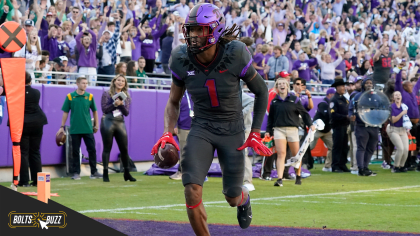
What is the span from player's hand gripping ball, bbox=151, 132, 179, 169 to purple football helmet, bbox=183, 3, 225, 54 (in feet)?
2.92

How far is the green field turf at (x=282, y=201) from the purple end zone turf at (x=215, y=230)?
0.41 m

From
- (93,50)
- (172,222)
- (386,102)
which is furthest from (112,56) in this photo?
(172,222)

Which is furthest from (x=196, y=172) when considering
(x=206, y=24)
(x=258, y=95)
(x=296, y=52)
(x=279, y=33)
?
(x=279, y=33)

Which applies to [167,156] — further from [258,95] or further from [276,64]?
[276,64]

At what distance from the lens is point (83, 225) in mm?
7137

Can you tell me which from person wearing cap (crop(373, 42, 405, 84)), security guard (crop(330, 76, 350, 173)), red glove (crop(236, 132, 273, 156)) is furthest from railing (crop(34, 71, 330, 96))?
red glove (crop(236, 132, 273, 156))

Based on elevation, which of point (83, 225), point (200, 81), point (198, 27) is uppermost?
point (198, 27)

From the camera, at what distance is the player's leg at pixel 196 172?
6.02 metres

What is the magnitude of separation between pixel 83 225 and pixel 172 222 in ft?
4.80

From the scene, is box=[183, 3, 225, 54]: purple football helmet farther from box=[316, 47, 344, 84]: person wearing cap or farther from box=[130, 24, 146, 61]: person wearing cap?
box=[316, 47, 344, 84]: person wearing cap

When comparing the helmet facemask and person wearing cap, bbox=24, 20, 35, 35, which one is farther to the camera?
person wearing cap, bbox=24, 20, 35, 35

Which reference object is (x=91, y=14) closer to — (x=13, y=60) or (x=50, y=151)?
(x=50, y=151)

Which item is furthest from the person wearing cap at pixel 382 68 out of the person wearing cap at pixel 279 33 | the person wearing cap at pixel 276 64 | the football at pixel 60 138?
the football at pixel 60 138

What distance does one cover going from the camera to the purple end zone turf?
741 centimetres
